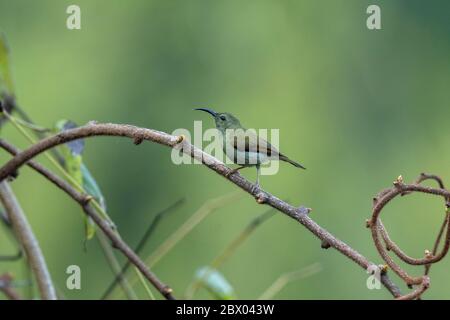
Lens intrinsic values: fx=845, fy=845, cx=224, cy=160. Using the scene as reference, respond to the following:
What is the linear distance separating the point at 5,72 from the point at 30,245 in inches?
25.3

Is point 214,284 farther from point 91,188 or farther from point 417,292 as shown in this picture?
point 417,292

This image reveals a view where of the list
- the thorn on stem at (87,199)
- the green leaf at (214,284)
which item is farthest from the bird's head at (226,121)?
the thorn on stem at (87,199)

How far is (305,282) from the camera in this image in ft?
20.9

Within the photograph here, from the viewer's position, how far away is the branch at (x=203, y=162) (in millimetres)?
1516

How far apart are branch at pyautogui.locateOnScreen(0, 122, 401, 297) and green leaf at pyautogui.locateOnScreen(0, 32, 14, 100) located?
64cm

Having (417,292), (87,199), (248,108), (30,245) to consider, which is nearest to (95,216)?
(87,199)

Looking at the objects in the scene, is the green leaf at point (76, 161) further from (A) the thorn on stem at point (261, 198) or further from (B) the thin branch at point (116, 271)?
(A) the thorn on stem at point (261, 198)

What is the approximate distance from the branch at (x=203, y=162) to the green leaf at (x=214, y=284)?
730mm

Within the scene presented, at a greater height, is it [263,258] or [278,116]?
[278,116]

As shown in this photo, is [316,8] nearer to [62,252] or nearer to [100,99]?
[100,99]

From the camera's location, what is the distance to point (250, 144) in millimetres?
2691
